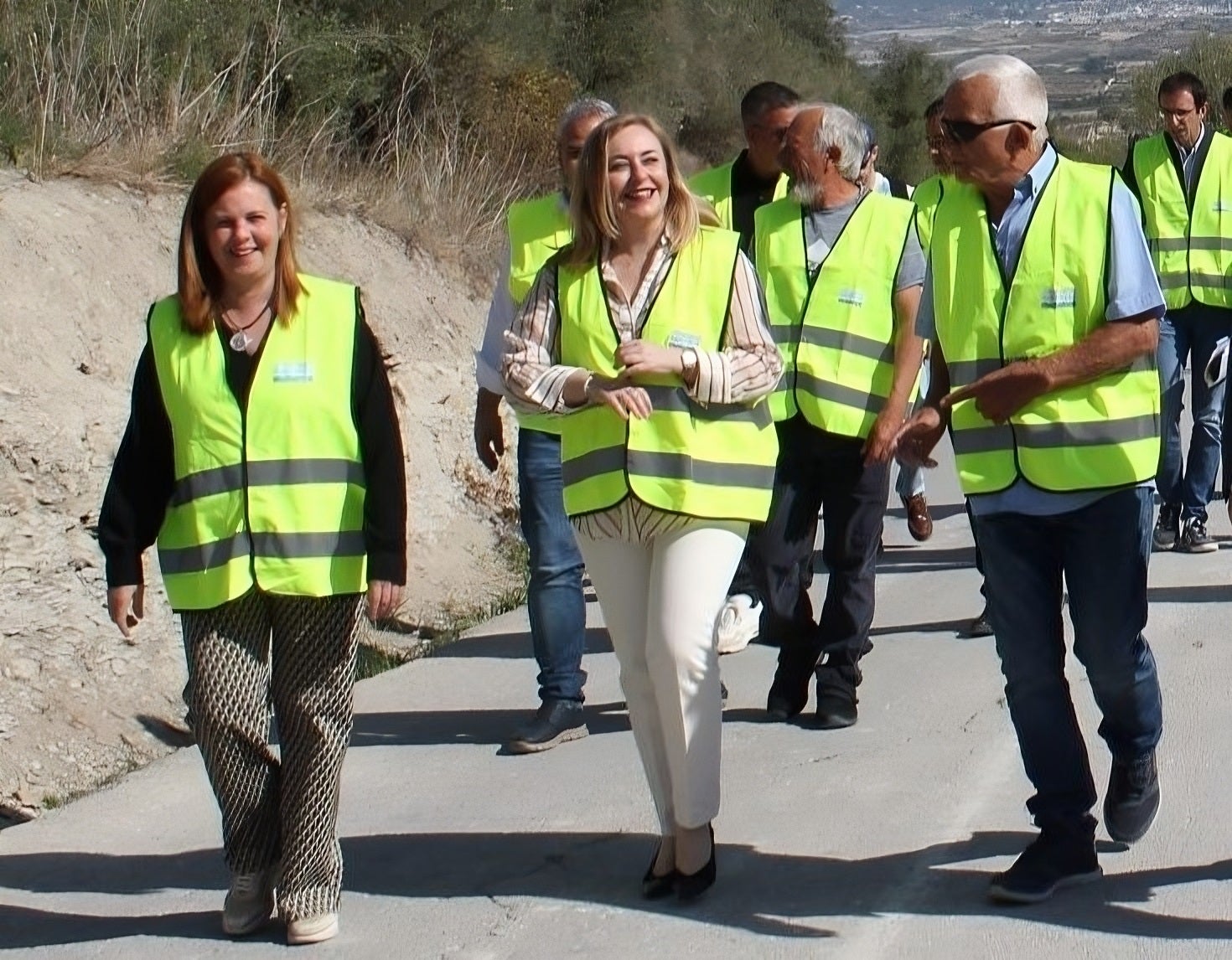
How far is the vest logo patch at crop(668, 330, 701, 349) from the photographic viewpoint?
543 centimetres

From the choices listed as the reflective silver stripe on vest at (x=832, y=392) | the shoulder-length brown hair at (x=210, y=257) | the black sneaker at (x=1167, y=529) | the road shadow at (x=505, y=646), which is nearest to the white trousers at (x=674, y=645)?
the shoulder-length brown hair at (x=210, y=257)

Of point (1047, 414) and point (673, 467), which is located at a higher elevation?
point (1047, 414)

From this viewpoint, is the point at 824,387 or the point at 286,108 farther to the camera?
the point at 286,108

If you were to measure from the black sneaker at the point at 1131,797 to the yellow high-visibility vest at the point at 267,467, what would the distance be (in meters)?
2.05

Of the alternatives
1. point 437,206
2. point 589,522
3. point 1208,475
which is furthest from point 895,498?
→ point 589,522

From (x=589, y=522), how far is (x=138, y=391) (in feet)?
3.93

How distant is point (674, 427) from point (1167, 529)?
5.80 metres

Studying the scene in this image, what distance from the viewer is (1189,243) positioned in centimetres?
1019

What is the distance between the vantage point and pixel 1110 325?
5145 mm

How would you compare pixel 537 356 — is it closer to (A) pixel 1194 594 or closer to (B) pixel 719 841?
(B) pixel 719 841

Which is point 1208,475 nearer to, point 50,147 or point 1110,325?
point 1110,325

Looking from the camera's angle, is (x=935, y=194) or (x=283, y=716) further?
(x=935, y=194)

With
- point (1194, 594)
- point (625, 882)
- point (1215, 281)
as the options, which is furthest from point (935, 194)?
point (625, 882)

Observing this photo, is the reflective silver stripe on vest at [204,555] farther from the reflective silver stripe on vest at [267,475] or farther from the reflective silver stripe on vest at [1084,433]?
the reflective silver stripe on vest at [1084,433]
